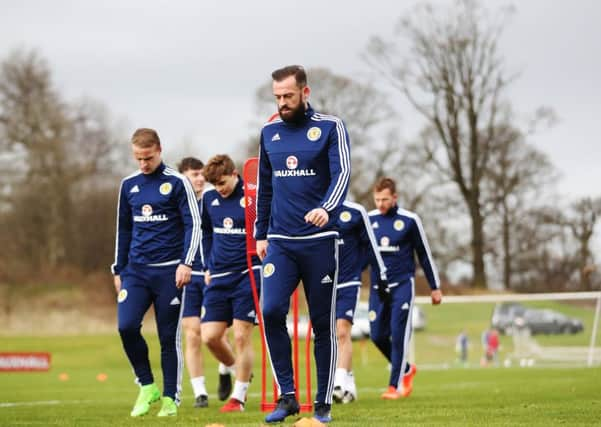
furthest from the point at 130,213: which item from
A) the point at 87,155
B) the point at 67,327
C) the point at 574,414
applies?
the point at 87,155

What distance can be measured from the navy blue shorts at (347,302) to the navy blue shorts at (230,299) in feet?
4.95

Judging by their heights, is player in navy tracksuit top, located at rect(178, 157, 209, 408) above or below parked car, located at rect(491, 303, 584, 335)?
above

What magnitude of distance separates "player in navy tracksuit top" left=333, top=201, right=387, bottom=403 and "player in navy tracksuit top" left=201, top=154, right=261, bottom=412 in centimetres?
141

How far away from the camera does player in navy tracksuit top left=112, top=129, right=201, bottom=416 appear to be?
10.6 m

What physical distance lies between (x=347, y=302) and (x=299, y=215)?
5.23m

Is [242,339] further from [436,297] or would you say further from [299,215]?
[299,215]

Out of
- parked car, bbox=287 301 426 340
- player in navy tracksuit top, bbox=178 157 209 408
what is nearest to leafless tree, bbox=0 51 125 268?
parked car, bbox=287 301 426 340

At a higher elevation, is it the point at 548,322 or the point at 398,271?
the point at 398,271

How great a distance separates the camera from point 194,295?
1374 cm

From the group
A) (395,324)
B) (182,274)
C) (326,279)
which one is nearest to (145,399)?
(182,274)

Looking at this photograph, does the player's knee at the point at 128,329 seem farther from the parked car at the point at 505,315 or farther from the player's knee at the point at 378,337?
the parked car at the point at 505,315

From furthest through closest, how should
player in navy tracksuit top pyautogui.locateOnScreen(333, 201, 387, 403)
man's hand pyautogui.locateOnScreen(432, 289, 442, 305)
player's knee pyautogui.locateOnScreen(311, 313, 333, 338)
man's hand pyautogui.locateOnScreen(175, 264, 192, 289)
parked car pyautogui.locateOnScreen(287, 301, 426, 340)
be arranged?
parked car pyautogui.locateOnScreen(287, 301, 426, 340)
man's hand pyautogui.locateOnScreen(432, 289, 442, 305)
player in navy tracksuit top pyautogui.locateOnScreen(333, 201, 387, 403)
man's hand pyautogui.locateOnScreen(175, 264, 192, 289)
player's knee pyautogui.locateOnScreen(311, 313, 333, 338)

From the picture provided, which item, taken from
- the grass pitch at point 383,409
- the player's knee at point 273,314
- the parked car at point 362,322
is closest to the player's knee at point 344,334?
the grass pitch at point 383,409

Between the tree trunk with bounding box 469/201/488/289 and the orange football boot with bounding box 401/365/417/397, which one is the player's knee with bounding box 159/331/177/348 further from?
the tree trunk with bounding box 469/201/488/289
